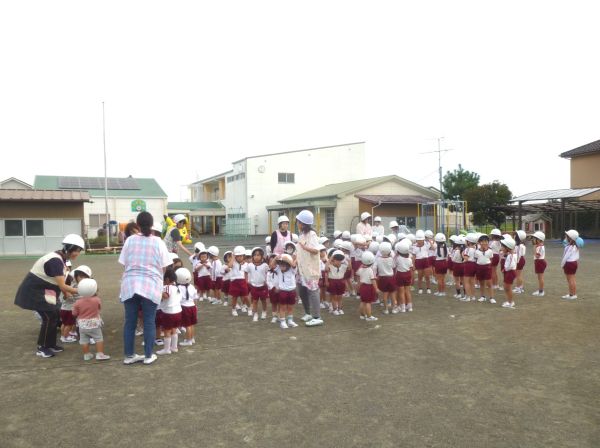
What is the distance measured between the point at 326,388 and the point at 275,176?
33.5 metres

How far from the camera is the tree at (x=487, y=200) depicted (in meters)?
32.0

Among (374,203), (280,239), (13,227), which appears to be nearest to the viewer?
(280,239)

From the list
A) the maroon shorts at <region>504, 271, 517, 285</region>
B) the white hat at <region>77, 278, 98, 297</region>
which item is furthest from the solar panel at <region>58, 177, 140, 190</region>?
the maroon shorts at <region>504, 271, 517, 285</region>

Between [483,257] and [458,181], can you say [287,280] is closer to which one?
[483,257]

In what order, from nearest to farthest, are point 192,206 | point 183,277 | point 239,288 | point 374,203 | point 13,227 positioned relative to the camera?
point 183,277, point 239,288, point 13,227, point 374,203, point 192,206

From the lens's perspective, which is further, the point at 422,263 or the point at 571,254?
the point at 422,263

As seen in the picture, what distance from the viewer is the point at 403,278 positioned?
795 cm

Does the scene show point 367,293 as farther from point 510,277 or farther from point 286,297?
point 510,277

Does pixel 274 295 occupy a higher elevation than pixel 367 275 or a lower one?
lower

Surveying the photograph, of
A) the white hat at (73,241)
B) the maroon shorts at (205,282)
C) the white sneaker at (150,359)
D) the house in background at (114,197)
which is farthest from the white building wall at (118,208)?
the white sneaker at (150,359)

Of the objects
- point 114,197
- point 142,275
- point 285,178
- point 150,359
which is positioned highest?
point 285,178

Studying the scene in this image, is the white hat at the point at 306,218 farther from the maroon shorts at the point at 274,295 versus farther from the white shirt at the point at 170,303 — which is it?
the white shirt at the point at 170,303

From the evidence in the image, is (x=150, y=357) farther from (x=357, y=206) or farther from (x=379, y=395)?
(x=357, y=206)

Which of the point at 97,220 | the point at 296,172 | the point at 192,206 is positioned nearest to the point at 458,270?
the point at 296,172
